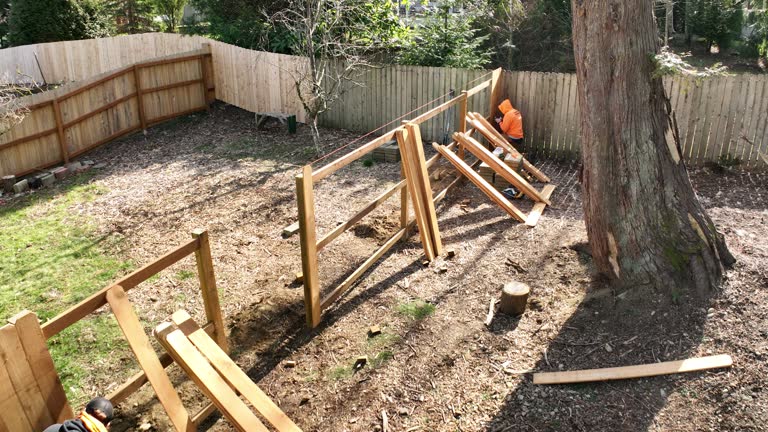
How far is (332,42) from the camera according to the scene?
Result: 11852 mm

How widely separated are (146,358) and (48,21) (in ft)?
71.0

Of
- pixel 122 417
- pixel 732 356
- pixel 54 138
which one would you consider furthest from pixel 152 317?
pixel 54 138

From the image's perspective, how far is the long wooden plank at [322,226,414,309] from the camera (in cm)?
622

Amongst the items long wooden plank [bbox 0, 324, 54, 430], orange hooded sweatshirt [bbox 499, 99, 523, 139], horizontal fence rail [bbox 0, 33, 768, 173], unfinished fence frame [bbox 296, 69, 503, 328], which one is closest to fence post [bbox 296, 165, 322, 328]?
unfinished fence frame [bbox 296, 69, 503, 328]

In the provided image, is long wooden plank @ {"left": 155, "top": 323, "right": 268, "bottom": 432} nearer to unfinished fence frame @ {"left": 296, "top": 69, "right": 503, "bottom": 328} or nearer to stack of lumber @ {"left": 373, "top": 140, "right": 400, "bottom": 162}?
unfinished fence frame @ {"left": 296, "top": 69, "right": 503, "bottom": 328}

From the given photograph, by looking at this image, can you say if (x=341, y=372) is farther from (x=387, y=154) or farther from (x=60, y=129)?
(x=60, y=129)

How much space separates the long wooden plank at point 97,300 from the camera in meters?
3.50

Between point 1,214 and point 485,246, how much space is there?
26.8ft

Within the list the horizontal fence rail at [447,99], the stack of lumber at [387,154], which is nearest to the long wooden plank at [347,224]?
the stack of lumber at [387,154]

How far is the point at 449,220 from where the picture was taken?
28.0ft

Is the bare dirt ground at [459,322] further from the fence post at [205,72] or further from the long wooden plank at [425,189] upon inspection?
the fence post at [205,72]

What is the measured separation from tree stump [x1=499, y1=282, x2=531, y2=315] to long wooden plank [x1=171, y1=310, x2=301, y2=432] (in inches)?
106

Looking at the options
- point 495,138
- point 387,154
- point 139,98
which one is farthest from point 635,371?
point 139,98

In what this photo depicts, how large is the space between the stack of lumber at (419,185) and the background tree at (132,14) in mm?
20007
